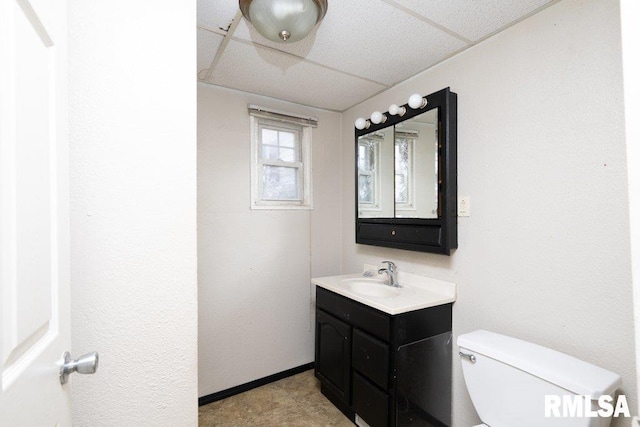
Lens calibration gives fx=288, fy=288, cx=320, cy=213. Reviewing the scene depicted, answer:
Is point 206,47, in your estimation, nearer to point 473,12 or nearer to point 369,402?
→ point 473,12

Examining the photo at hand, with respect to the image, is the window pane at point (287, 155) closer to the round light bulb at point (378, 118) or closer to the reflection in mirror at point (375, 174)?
the reflection in mirror at point (375, 174)

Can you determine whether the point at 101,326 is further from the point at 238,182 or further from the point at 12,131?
the point at 238,182

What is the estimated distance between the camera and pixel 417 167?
1.86 m

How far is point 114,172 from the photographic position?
2.64ft

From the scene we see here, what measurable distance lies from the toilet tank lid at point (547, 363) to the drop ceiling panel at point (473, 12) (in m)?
1.52

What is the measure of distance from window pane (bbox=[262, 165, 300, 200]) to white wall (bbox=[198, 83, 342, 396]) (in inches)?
5.5

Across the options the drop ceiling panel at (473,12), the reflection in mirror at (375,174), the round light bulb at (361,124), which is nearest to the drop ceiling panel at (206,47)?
the drop ceiling panel at (473,12)

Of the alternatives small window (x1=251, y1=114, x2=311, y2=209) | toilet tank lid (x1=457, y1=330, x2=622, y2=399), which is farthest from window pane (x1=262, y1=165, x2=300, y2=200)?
toilet tank lid (x1=457, y1=330, x2=622, y2=399)

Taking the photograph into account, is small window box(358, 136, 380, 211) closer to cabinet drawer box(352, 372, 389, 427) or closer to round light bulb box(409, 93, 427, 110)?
round light bulb box(409, 93, 427, 110)

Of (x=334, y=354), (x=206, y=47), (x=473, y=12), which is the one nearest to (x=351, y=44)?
(x=473, y=12)

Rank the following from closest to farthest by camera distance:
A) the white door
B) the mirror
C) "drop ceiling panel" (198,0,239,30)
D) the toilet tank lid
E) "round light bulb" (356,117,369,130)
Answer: the white door
the toilet tank lid
"drop ceiling panel" (198,0,239,30)
the mirror
"round light bulb" (356,117,369,130)

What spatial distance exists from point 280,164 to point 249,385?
1.76m

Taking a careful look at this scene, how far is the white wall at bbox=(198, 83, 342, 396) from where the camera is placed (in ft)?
6.84

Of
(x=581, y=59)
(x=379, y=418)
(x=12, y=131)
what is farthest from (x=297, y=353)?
(x=581, y=59)
